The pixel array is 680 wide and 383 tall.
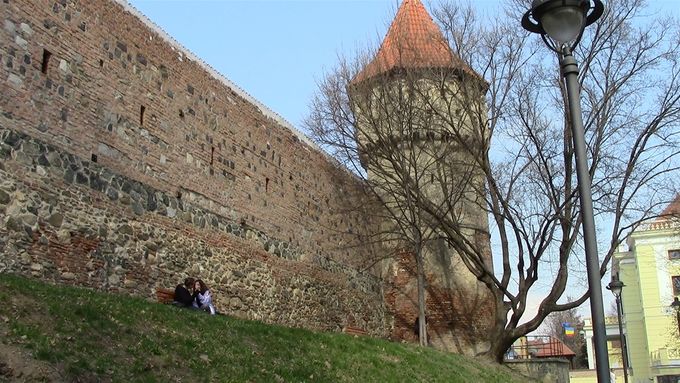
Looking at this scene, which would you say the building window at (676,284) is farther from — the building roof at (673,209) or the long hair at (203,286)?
the long hair at (203,286)

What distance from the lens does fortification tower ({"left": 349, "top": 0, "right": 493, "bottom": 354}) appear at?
18.4 m

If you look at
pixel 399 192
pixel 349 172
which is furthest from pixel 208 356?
pixel 349 172

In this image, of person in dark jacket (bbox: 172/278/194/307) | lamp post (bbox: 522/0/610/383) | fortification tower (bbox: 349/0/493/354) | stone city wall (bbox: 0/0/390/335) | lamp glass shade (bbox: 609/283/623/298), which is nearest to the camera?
lamp post (bbox: 522/0/610/383)

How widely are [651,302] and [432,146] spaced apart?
2761 cm

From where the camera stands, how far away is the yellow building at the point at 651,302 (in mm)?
40344

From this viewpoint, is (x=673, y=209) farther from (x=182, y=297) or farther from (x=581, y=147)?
(x=581, y=147)

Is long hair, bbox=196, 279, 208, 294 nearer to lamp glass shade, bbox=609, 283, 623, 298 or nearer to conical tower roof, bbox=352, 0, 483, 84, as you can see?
conical tower roof, bbox=352, 0, 483, 84

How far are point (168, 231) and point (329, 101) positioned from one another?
752cm

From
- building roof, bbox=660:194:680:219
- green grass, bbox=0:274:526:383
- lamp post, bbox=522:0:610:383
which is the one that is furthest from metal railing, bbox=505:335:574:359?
lamp post, bbox=522:0:610:383

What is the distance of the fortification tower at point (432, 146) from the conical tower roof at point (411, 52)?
2 centimetres

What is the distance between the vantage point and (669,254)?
40.5 m

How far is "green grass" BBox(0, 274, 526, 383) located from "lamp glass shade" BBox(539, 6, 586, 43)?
4.86 m

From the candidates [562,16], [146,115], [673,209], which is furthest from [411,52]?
[562,16]

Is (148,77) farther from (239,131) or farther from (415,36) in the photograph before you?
(415,36)
